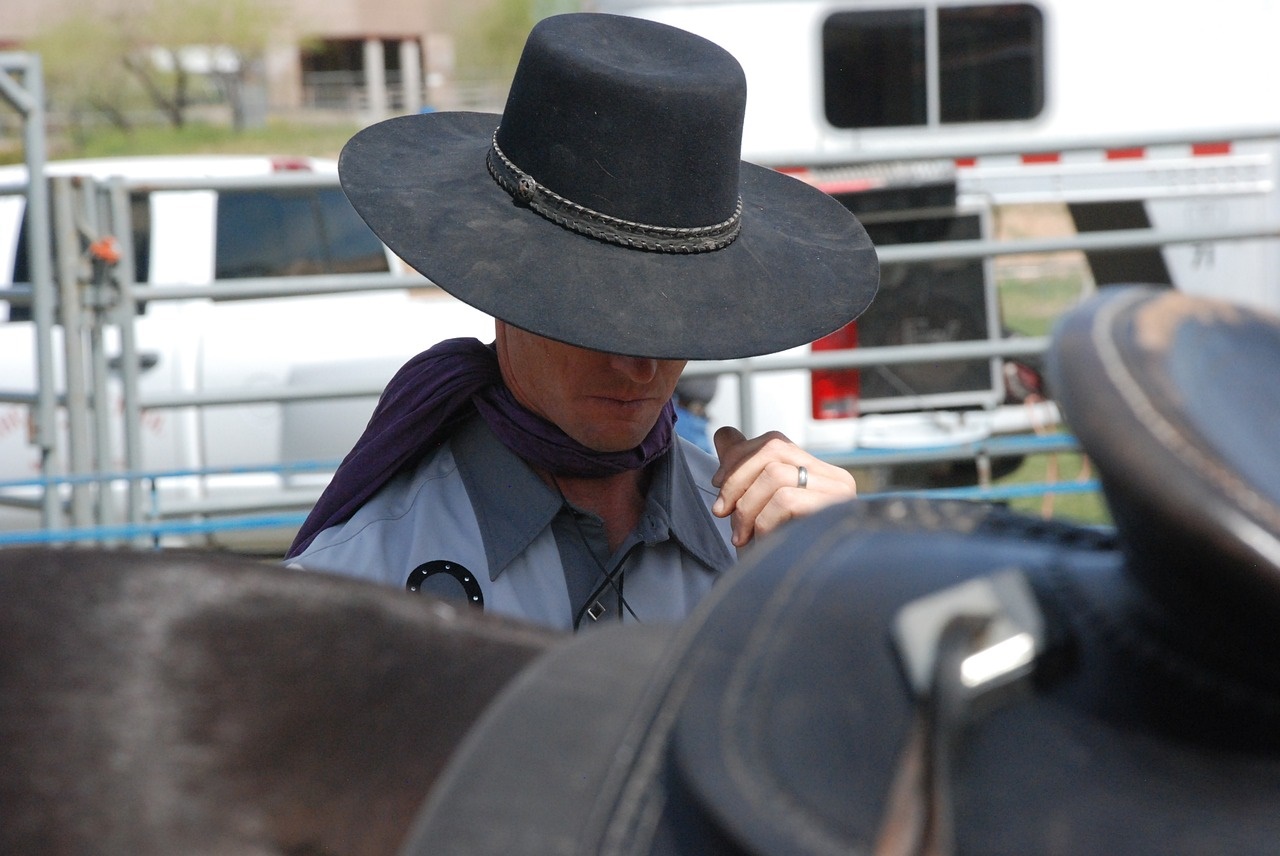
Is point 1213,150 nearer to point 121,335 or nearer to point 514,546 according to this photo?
point 121,335

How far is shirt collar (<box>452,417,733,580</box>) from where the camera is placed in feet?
4.39

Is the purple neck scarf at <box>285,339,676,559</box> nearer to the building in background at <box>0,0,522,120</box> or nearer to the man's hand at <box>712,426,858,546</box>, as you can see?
the man's hand at <box>712,426,858,546</box>

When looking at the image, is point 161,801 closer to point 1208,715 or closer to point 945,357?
point 1208,715

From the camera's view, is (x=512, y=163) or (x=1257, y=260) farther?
(x=1257, y=260)

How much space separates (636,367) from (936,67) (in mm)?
3926

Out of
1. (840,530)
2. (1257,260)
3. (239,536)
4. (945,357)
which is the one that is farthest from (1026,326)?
(840,530)

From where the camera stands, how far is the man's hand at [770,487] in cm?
126

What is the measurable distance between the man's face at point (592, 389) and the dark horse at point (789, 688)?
0.62 metres

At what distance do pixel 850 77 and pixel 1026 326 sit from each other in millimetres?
3543

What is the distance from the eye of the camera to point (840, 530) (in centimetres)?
66

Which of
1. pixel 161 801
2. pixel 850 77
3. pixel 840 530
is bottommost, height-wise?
pixel 161 801

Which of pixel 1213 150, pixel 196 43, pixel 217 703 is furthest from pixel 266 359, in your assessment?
pixel 196 43

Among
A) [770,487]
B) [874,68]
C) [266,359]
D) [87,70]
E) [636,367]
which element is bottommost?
[266,359]

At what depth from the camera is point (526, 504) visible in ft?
4.46
